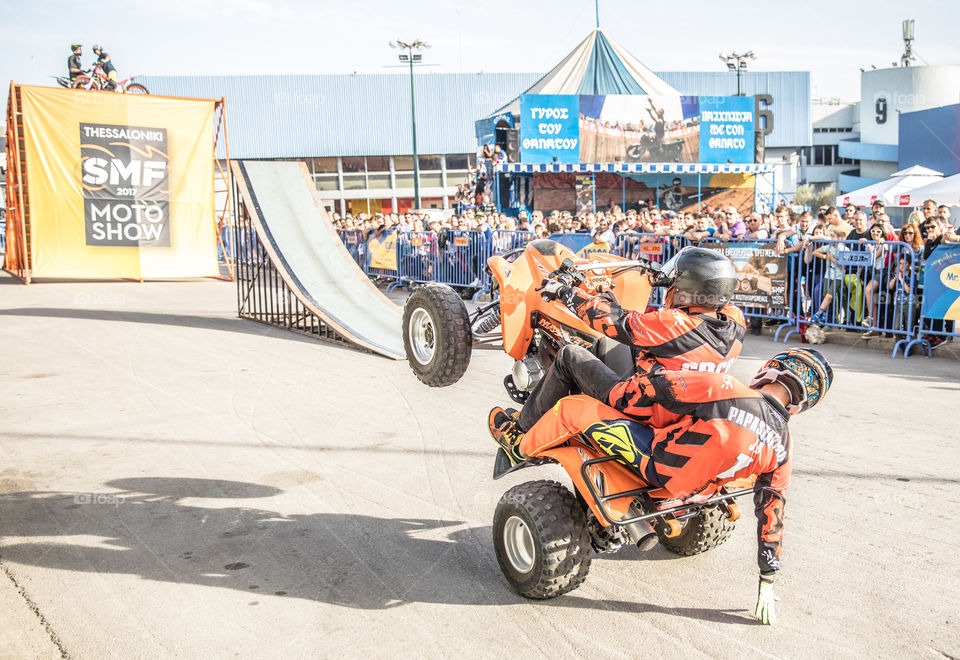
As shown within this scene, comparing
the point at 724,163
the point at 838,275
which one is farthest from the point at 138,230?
the point at 724,163

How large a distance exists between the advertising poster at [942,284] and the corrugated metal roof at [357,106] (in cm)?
4295

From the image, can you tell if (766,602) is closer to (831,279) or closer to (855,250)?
(855,250)

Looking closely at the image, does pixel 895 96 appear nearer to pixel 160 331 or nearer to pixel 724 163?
pixel 724 163

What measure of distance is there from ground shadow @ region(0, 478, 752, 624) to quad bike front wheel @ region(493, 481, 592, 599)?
0.19 m

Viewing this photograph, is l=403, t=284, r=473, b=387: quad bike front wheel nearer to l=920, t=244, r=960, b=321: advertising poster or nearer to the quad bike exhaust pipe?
the quad bike exhaust pipe

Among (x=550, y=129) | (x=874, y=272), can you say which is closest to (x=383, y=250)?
(x=550, y=129)

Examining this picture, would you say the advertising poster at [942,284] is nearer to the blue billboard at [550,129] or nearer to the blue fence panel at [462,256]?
the blue fence panel at [462,256]

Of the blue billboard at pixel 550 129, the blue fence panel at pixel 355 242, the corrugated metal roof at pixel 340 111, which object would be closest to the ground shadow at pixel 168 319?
the blue fence panel at pixel 355 242

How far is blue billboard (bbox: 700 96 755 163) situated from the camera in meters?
29.6

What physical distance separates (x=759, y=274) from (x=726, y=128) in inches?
784

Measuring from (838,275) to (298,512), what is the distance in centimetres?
883

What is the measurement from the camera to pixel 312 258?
13.6 m

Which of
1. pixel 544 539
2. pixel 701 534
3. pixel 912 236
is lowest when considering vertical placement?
pixel 701 534

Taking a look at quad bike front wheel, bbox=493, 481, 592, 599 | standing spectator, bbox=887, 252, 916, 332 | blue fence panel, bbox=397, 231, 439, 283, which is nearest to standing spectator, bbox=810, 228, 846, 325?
standing spectator, bbox=887, 252, 916, 332
